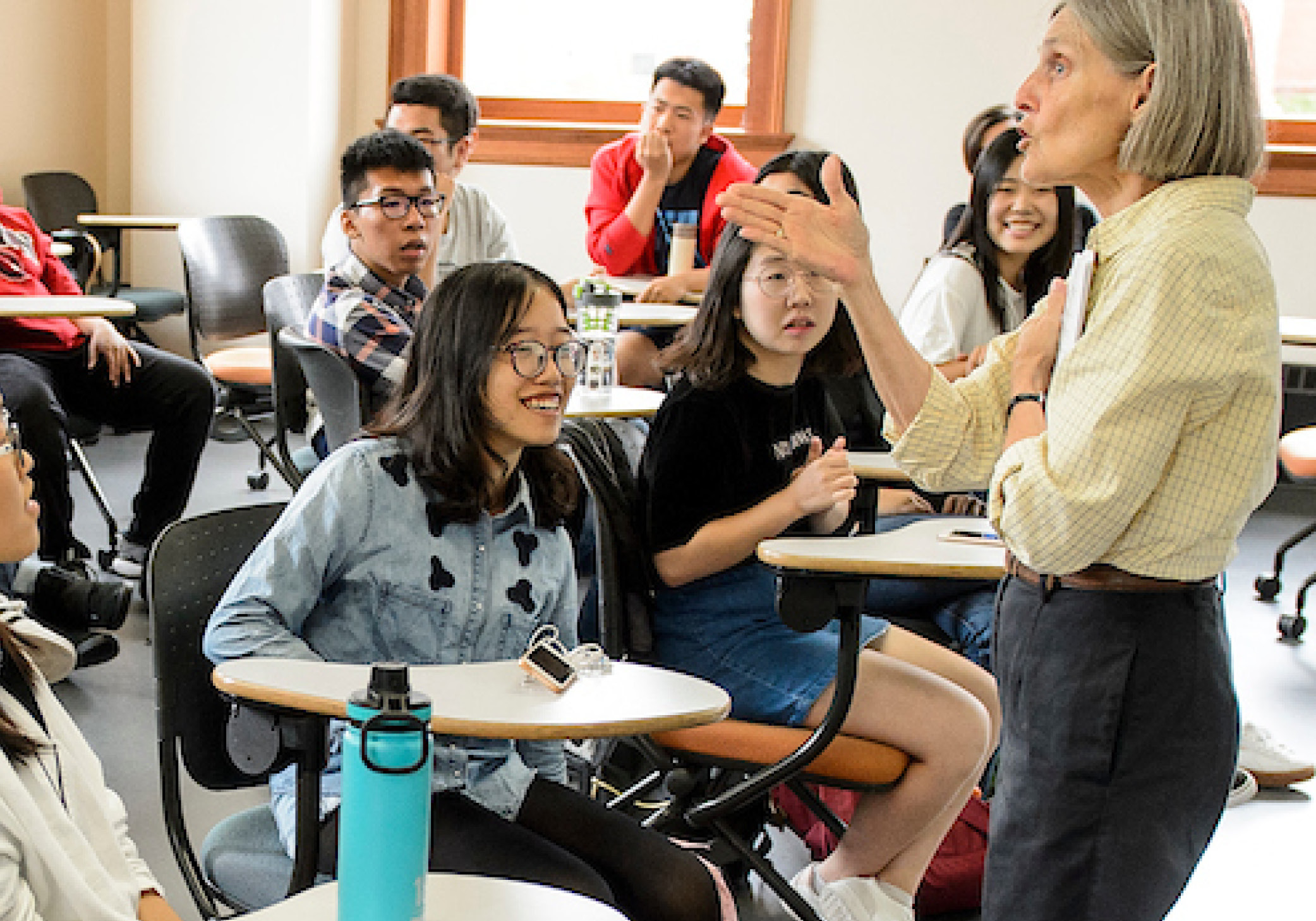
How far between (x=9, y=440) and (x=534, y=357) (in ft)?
2.23

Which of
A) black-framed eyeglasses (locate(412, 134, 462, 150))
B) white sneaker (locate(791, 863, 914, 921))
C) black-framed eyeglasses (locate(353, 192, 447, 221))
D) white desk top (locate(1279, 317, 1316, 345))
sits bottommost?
white sneaker (locate(791, 863, 914, 921))

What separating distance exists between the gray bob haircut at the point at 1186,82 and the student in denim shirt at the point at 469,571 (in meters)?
0.79

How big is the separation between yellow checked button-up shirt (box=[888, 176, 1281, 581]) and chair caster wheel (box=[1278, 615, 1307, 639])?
308 centimetres

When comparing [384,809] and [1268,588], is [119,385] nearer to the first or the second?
[384,809]

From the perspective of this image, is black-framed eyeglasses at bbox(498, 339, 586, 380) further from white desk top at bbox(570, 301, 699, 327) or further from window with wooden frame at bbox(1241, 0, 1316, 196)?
window with wooden frame at bbox(1241, 0, 1316, 196)

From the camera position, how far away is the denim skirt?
2.17 meters

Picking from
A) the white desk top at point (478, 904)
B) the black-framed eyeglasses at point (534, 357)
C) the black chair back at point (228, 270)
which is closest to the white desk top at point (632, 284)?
the black chair back at point (228, 270)

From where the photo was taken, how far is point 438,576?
5.85 ft

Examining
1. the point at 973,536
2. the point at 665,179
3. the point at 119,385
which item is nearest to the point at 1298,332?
the point at 665,179

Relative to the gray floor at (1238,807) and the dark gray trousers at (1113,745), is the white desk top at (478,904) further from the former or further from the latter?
the gray floor at (1238,807)

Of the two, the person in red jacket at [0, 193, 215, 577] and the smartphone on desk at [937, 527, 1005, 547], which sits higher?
A: the smartphone on desk at [937, 527, 1005, 547]

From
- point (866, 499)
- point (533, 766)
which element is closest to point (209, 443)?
point (866, 499)

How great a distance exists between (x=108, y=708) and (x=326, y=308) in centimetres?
98

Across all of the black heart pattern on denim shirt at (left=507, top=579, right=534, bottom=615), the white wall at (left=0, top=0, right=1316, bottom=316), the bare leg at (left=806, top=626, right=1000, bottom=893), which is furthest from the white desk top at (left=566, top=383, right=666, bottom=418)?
the white wall at (left=0, top=0, right=1316, bottom=316)
